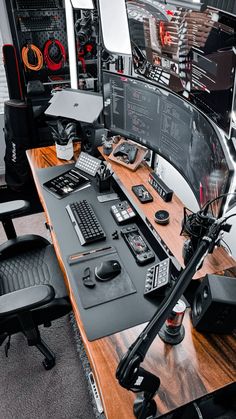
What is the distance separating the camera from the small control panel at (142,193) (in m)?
1.58

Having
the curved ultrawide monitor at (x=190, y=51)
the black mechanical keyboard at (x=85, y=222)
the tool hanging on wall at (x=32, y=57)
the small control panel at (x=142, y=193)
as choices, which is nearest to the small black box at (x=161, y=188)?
the small control panel at (x=142, y=193)

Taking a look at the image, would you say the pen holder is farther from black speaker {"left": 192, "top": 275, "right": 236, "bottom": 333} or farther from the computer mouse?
black speaker {"left": 192, "top": 275, "right": 236, "bottom": 333}

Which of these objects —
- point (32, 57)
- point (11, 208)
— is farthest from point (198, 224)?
point (32, 57)

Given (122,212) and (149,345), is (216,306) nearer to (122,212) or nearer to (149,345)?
(149,345)

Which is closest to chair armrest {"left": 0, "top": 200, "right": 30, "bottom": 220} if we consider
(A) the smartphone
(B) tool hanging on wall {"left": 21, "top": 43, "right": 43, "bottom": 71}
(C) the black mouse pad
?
(A) the smartphone

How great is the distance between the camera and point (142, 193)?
161cm

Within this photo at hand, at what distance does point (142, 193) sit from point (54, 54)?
1930 millimetres

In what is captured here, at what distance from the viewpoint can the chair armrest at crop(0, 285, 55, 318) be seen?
123cm

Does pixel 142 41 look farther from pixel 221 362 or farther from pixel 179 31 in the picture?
pixel 221 362

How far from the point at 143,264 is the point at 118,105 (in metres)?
0.90

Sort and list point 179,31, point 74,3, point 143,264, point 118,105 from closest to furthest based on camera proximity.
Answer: point 179,31, point 143,264, point 118,105, point 74,3

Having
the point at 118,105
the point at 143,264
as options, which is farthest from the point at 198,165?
the point at 118,105

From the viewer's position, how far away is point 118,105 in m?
1.74

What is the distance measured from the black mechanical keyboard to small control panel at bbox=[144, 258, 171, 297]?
334mm
